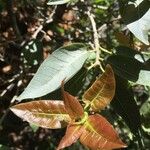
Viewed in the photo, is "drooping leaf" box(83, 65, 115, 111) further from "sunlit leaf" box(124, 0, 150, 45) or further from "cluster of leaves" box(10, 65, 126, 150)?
"sunlit leaf" box(124, 0, 150, 45)

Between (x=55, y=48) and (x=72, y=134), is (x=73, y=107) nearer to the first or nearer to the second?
(x=72, y=134)

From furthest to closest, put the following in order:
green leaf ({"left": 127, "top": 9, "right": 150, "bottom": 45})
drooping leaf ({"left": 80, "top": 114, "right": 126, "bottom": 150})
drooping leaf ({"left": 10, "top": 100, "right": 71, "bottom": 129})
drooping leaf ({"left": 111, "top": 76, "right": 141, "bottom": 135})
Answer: drooping leaf ({"left": 111, "top": 76, "right": 141, "bottom": 135}) → green leaf ({"left": 127, "top": 9, "right": 150, "bottom": 45}) → drooping leaf ({"left": 10, "top": 100, "right": 71, "bottom": 129}) → drooping leaf ({"left": 80, "top": 114, "right": 126, "bottom": 150})

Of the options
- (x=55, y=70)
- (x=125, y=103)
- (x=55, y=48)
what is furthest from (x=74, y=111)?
(x=55, y=48)

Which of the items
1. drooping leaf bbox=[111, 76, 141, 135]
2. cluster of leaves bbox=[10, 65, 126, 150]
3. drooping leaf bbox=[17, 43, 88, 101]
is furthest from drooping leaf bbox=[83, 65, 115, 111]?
drooping leaf bbox=[111, 76, 141, 135]

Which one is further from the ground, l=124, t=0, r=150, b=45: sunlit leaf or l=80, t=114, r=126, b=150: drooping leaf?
l=124, t=0, r=150, b=45: sunlit leaf

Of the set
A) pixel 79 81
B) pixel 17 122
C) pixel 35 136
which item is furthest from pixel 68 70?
pixel 35 136

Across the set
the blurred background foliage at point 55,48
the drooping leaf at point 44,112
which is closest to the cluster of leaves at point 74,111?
the drooping leaf at point 44,112

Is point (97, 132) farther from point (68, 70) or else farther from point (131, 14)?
point (131, 14)
